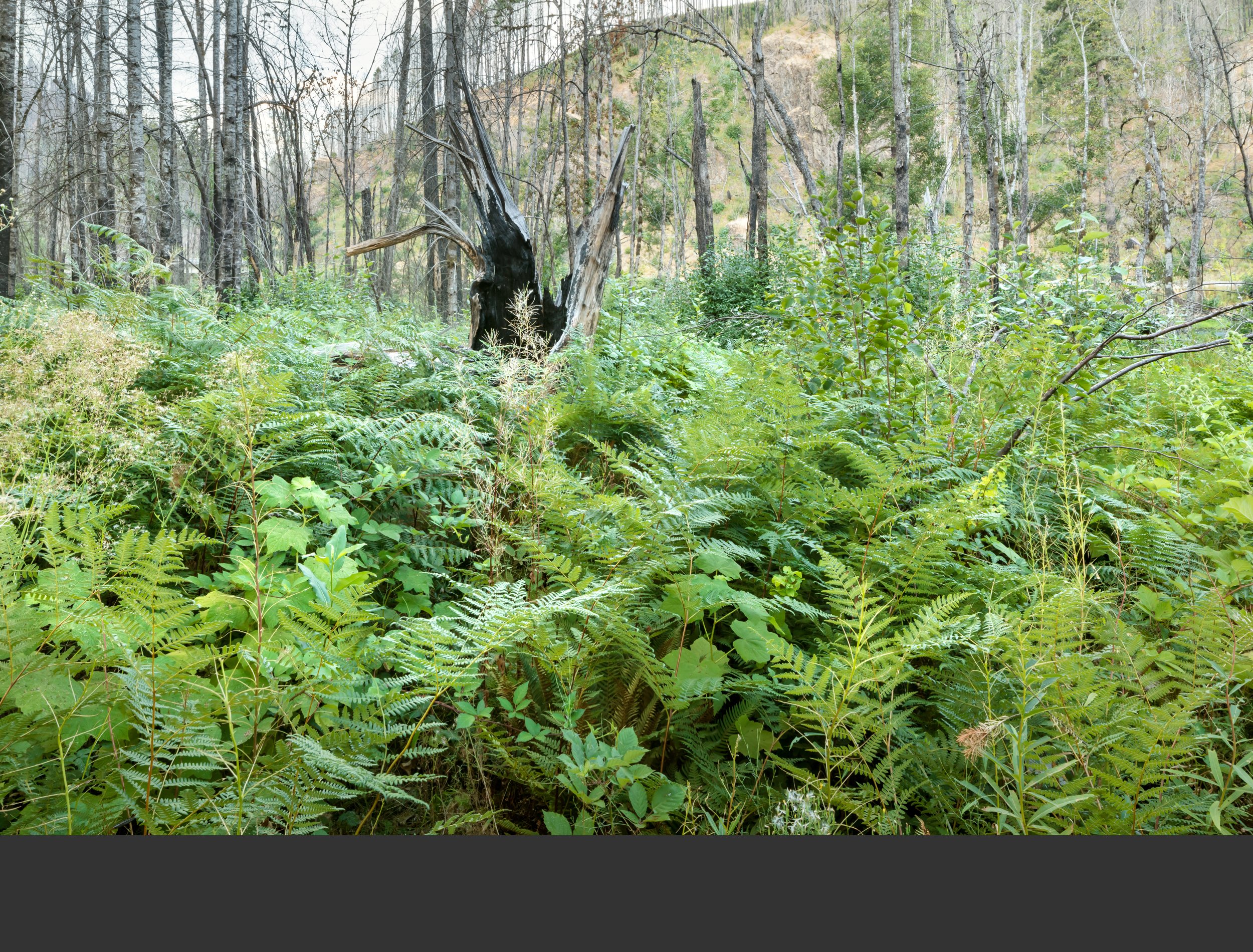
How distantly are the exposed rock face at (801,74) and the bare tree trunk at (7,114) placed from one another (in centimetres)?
3452

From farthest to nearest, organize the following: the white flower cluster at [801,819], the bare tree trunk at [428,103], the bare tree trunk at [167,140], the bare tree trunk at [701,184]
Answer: the bare tree trunk at [701,184] < the bare tree trunk at [428,103] < the bare tree trunk at [167,140] < the white flower cluster at [801,819]

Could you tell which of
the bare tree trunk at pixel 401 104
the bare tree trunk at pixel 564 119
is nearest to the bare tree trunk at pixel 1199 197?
the bare tree trunk at pixel 564 119

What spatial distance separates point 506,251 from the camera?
5.80m

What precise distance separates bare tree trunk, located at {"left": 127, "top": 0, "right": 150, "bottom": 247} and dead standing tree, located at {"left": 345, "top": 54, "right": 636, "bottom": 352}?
3.77m

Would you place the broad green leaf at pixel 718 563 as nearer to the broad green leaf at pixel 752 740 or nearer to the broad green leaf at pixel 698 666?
the broad green leaf at pixel 698 666

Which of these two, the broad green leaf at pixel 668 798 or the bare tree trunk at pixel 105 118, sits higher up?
the bare tree trunk at pixel 105 118

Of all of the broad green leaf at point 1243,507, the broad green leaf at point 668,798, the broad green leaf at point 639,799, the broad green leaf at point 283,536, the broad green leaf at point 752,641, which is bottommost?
the broad green leaf at point 668,798

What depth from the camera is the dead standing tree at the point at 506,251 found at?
19.0ft

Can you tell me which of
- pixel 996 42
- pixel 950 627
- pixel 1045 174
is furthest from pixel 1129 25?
pixel 950 627

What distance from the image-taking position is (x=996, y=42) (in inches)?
805

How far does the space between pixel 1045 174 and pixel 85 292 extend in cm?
4153

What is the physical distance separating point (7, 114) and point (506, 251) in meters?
6.03

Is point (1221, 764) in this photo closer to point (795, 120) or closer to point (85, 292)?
point (85, 292)

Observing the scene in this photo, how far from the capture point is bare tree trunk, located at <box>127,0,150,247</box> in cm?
819
